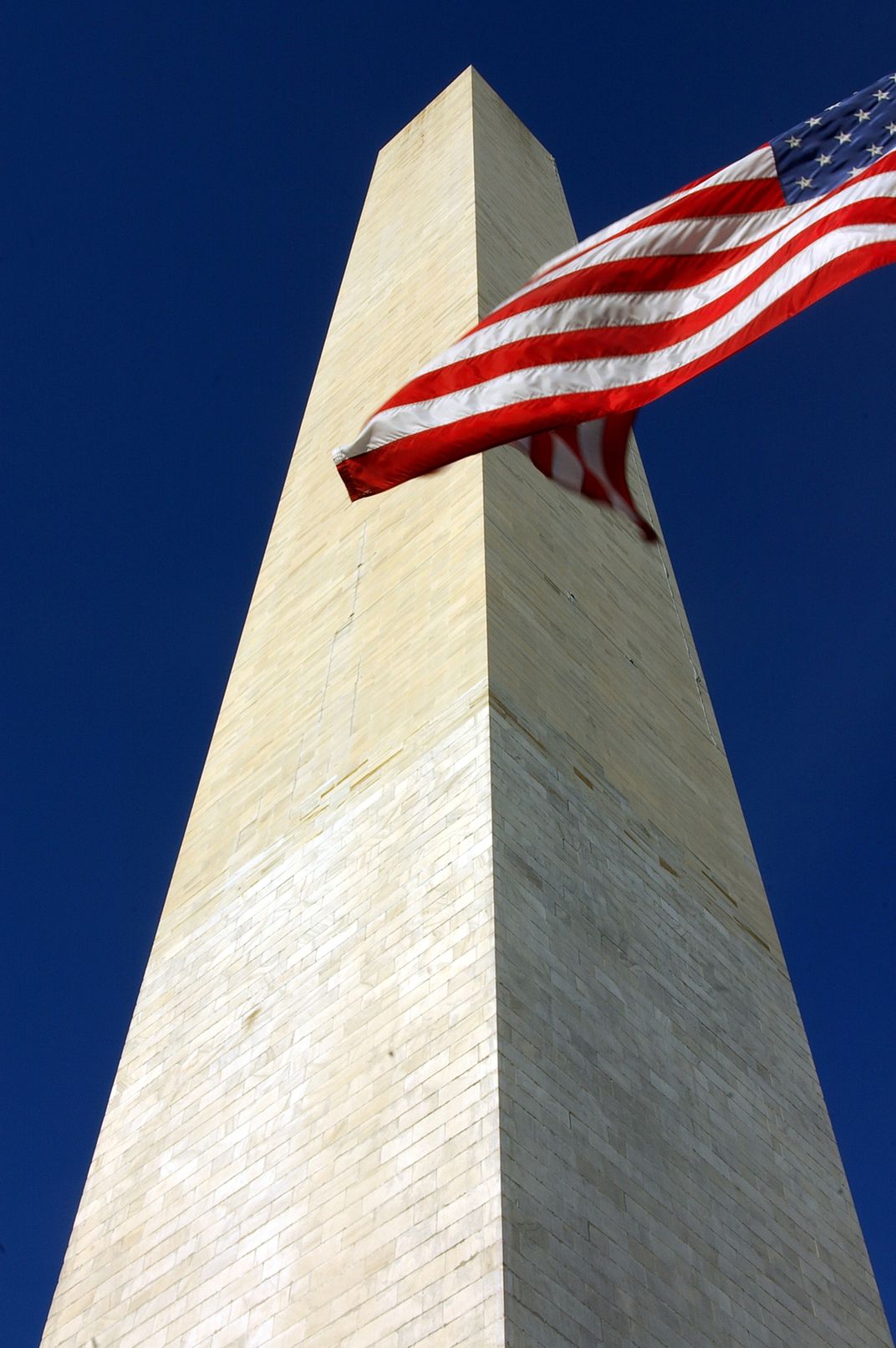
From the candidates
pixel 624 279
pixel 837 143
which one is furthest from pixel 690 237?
pixel 837 143

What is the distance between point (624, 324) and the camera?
10648 millimetres

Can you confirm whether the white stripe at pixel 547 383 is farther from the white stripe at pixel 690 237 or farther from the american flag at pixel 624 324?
the white stripe at pixel 690 237

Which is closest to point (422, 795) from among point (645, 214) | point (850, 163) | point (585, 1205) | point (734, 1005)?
point (734, 1005)

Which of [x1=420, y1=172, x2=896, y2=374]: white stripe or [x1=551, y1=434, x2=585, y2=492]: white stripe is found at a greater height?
[x1=420, y1=172, x2=896, y2=374]: white stripe

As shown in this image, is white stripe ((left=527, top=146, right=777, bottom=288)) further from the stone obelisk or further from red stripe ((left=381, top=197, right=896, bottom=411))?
the stone obelisk

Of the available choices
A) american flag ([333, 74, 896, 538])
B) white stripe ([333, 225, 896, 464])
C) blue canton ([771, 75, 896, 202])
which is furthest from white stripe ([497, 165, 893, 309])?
white stripe ([333, 225, 896, 464])

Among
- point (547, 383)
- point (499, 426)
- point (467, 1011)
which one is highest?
point (547, 383)

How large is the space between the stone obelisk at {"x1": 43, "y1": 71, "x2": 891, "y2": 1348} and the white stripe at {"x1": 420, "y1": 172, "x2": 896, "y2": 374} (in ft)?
10.4

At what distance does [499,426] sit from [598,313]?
45.2 inches

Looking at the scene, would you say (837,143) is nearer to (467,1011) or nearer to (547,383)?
(547,383)

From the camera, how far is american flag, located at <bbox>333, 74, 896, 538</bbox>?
Answer: 10.2 meters

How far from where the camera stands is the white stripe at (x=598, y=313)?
416 inches

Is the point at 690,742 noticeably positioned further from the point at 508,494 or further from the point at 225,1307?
the point at 225,1307

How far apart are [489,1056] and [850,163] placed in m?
6.27
